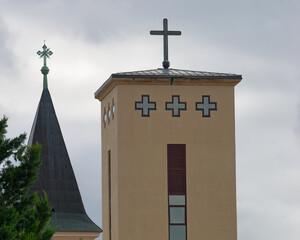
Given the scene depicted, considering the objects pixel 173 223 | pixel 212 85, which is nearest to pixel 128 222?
pixel 173 223

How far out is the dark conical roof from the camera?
51.1 m

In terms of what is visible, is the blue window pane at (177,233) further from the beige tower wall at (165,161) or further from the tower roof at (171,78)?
the tower roof at (171,78)

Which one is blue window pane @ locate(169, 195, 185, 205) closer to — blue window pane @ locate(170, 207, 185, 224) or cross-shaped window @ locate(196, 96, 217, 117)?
blue window pane @ locate(170, 207, 185, 224)

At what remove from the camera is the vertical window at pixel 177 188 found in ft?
153

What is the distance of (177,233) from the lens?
1828 inches

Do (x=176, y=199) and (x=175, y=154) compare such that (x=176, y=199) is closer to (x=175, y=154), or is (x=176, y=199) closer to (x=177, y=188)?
(x=177, y=188)

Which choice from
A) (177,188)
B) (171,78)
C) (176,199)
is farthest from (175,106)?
(176,199)

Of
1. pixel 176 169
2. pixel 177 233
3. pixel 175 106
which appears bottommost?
pixel 177 233

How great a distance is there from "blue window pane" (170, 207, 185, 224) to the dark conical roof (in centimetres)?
469

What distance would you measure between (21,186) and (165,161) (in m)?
6.08

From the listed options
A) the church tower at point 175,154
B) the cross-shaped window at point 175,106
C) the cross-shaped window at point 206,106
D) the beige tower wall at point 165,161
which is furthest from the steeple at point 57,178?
the cross-shaped window at point 206,106

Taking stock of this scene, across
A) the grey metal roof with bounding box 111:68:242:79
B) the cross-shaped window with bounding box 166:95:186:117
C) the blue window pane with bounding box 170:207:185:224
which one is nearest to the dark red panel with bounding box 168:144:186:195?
the blue window pane with bounding box 170:207:185:224

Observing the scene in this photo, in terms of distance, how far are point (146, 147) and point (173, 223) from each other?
214cm

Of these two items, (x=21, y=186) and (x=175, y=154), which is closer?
(x=21, y=186)
